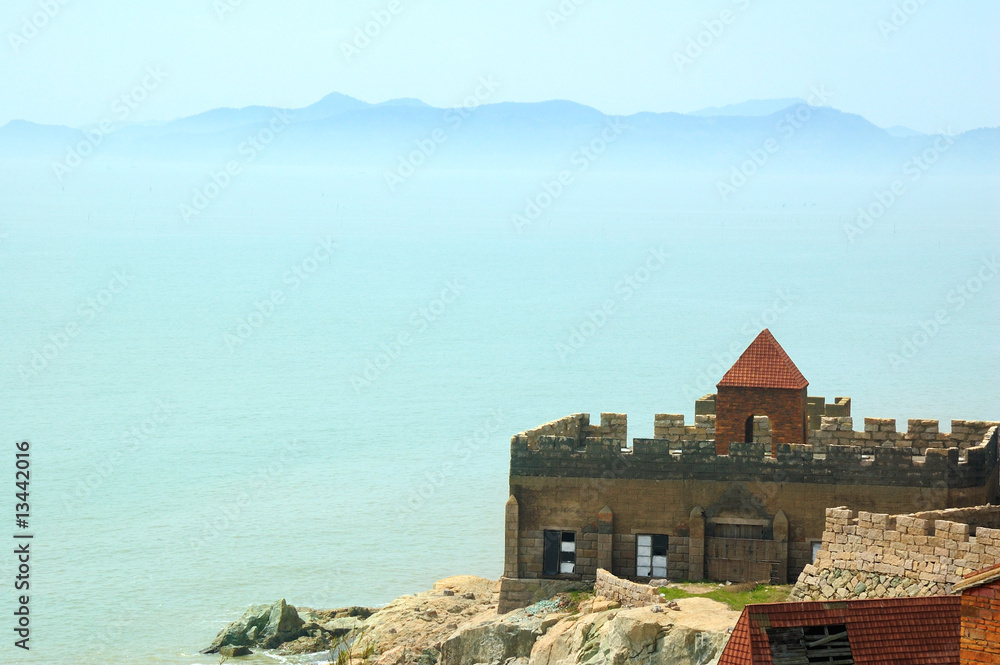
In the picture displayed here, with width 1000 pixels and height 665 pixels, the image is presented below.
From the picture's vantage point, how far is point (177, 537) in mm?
81250

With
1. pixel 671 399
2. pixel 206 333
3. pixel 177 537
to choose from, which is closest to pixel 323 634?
pixel 177 537

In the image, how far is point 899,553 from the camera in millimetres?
35031

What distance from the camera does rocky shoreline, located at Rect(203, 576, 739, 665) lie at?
121 ft

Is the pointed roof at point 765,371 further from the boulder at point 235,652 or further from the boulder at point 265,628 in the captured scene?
the boulder at point 235,652

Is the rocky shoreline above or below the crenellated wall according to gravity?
below

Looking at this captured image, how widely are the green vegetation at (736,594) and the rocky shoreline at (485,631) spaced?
1.15 metres

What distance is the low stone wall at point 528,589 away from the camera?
43.3 m

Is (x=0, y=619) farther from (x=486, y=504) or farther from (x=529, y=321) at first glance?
(x=529, y=321)
